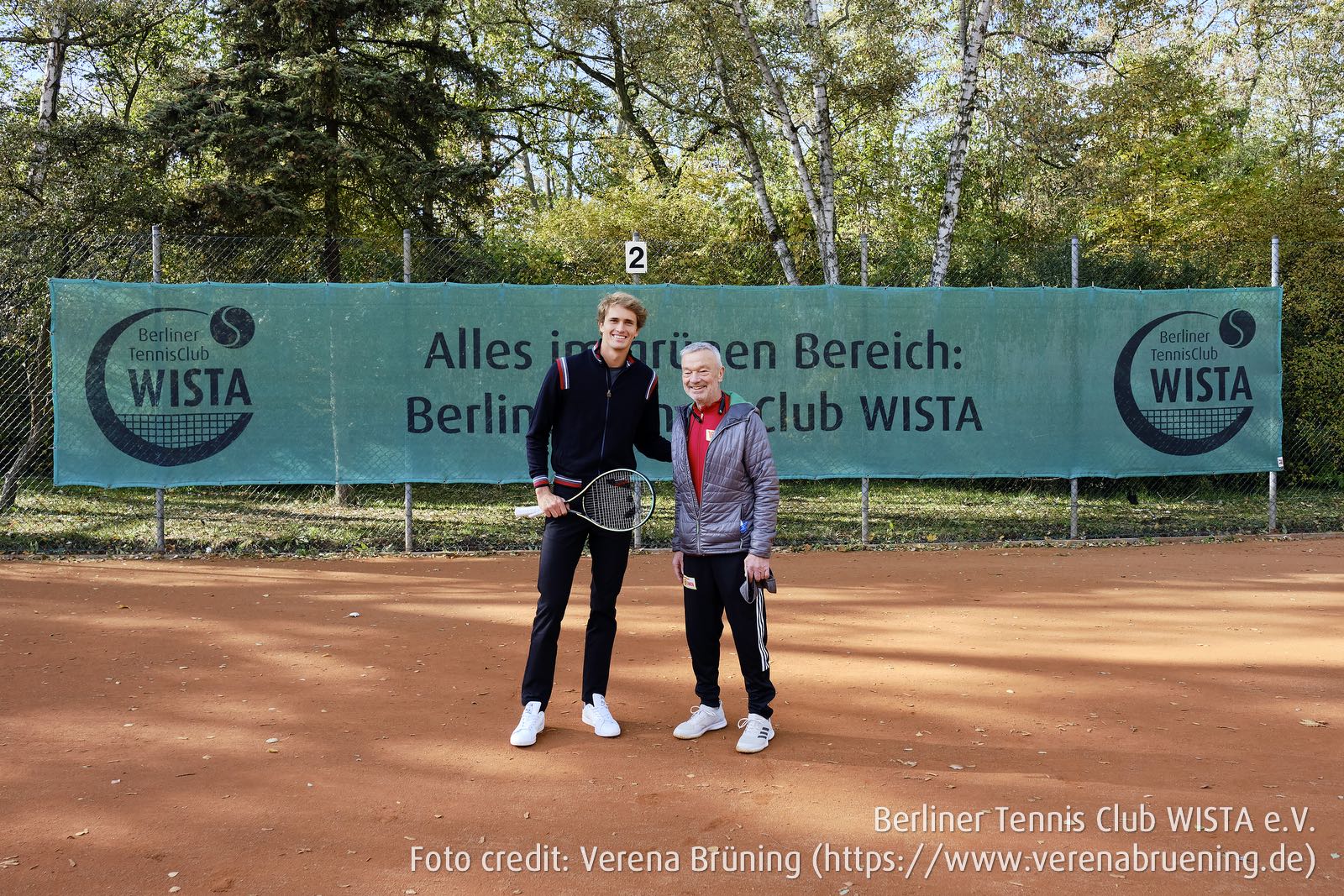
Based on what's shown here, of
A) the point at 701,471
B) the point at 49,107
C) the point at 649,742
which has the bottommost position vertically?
Answer: the point at 649,742

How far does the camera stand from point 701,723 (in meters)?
4.54

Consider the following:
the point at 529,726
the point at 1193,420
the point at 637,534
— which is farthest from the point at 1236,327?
the point at 529,726

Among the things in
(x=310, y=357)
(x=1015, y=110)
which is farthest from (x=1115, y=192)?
(x=310, y=357)

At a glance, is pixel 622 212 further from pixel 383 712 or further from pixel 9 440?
pixel 383 712

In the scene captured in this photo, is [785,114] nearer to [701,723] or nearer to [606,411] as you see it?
[606,411]

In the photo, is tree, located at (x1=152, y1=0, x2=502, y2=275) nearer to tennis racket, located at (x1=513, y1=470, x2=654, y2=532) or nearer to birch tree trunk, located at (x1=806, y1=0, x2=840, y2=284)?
birch tree trunk, located at (x1=806, y1=0, x2=840, y2=284)

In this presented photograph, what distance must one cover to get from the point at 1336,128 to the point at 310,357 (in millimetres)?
22023

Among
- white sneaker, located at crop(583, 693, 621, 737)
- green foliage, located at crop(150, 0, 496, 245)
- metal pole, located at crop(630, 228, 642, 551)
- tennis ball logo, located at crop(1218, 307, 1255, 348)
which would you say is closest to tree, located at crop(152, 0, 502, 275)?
green foliage, located at crop(150, 0, 496, 245)

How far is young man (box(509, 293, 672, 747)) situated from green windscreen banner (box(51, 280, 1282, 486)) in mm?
4844

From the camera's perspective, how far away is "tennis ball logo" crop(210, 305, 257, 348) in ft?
30.3

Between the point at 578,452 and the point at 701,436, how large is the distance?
526 millimetres

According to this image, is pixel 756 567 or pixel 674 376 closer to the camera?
pixel 756 567

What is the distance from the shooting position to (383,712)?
490cm

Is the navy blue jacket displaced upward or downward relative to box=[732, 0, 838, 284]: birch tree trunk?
downward
